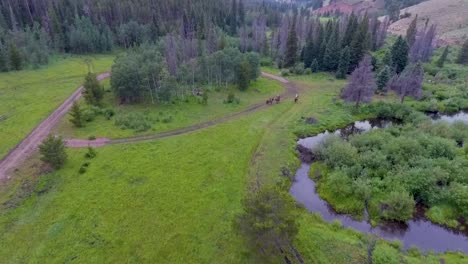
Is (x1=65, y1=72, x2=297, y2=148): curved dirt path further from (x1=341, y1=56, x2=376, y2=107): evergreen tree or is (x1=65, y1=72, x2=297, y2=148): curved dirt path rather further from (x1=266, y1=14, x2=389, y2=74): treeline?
(x1=266, y1=14, x2=389, y2=74): treeline

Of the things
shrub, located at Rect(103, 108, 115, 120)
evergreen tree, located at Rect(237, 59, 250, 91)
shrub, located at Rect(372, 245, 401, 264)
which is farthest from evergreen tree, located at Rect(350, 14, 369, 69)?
shrub, located at Rect(372, 245, 401, 264)

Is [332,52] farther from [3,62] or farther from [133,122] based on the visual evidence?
[3,62]

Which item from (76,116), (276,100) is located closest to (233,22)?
(276,100)

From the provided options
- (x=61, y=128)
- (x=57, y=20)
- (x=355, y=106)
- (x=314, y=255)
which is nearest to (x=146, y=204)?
(x=314, y=255)

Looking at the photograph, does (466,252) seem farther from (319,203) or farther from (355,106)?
(355,106)

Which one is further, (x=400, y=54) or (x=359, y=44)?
(x=359, y=44)

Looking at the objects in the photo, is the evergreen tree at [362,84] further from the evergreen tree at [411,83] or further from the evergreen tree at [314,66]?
the evergreen tree at [314,66]
